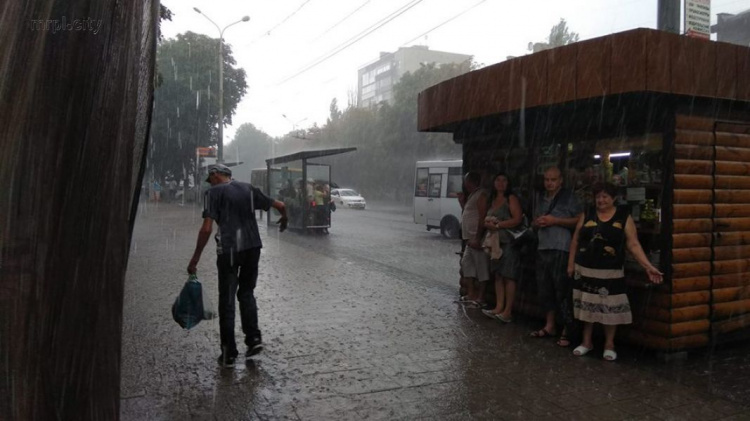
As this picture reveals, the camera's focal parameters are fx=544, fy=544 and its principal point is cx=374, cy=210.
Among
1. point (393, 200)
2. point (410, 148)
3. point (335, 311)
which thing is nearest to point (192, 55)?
point (410, 148)

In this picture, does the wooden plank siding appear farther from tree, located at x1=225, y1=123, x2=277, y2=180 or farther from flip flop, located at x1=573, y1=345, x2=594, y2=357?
tree, located at x1=225, y1=123, x2=277, y2=180

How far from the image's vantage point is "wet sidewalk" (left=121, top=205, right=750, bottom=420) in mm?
3668

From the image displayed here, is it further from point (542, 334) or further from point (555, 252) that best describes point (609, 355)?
point (555, 252)

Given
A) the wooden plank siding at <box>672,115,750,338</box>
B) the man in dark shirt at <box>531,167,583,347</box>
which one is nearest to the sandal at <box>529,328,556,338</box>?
the man in dark shirt at <box>531,167,583,347</box>

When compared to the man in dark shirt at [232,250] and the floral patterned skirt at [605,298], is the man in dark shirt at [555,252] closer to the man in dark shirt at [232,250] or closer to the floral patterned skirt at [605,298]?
Result: the floral patterned skirt at [605,298]

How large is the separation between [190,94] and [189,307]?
35.5 meters

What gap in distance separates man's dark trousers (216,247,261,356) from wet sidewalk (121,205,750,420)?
245 millimetres

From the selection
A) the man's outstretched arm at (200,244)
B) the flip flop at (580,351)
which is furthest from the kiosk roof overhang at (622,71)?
the man's outstretched arm at (200,244)

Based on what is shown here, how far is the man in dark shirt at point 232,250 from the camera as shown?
452 cm

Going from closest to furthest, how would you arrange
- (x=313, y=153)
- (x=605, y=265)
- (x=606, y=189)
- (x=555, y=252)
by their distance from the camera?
1. (x=605, y=265)
2. (x=606, y=189)
3. (x=555, y=252)
4. (x=313, y=153)

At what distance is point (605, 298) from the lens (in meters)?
4.61

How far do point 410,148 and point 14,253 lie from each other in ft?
127

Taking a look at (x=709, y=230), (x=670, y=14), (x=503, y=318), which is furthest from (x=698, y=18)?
(x=503, y=318)

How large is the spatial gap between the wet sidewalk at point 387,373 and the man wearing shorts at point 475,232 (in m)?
0.45
